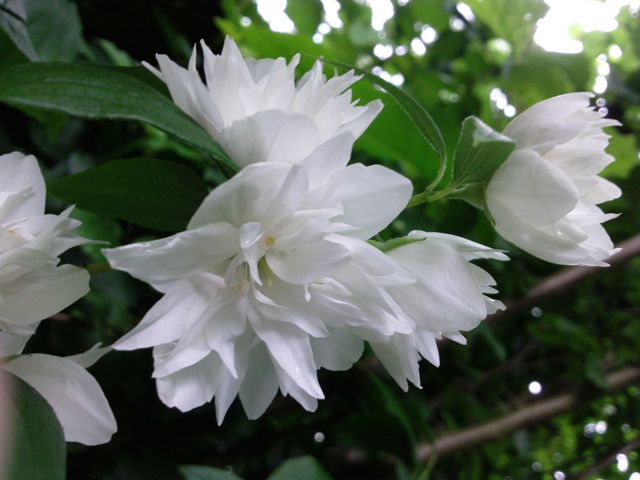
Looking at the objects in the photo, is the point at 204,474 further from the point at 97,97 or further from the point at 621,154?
the point at 621,154

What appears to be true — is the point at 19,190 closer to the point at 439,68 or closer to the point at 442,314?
the point at 442,314

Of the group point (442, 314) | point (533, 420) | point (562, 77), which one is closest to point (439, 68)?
point (562, 77)

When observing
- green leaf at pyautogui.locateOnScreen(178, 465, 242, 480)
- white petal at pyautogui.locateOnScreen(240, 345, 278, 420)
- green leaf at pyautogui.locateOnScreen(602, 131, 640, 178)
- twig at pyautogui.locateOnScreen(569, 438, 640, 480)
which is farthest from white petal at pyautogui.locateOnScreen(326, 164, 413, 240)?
twig at pyautogui.locateOnScreen(569, 438, 640, 480)

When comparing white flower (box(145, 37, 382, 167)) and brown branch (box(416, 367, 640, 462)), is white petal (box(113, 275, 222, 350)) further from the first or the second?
brown branch (box(416, 367, 640, 462))

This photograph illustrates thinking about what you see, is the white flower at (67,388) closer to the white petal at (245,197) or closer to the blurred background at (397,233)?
the white petal at (245,197)

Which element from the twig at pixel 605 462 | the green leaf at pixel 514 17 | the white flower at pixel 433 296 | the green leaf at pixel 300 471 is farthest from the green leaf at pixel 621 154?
the white flower at pixel 433 296

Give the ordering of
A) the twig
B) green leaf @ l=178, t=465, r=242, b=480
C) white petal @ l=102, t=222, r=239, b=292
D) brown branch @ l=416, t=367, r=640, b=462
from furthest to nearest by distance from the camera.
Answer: the twig, brown branch @ l=416, t=367, r=640, b=462, green leaf @ l=178, t=465, r=242, b=480, white petal @ l=102, t=222, r=239, b=292

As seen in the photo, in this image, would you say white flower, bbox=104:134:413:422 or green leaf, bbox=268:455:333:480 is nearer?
white flower, bbox=104:134:413:422
